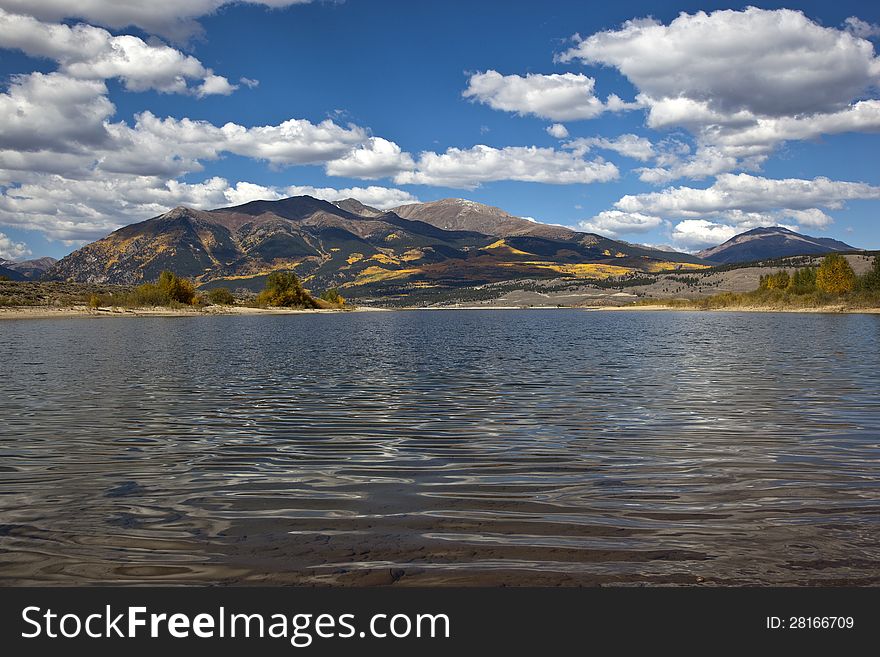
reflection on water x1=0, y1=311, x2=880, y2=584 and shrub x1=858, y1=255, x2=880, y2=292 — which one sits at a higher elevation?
shrub x1=858, y1=255, x2=880, y2=292

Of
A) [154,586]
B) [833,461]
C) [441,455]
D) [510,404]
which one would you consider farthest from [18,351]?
[833,461]

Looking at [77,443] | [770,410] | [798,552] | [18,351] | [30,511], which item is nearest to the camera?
[798,552]

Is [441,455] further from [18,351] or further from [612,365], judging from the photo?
[18,351]

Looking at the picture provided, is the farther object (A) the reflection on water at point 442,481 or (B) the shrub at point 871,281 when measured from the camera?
(B) the shrub at point 871,281

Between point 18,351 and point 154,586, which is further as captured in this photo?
point 18,351

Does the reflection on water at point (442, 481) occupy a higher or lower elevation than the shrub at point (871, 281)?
lower

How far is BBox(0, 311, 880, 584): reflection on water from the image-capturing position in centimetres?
1090

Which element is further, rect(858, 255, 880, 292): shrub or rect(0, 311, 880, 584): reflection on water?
rect(858, 255, 880, 292): shrub

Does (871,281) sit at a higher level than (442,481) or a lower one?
higher

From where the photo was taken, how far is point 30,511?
1389 centimetres

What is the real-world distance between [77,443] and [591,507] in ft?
56.0

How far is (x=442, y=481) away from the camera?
53.5 ft

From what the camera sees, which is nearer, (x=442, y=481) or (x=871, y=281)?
(x=442, y=481)

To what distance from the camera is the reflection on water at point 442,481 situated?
10898 millimetres
